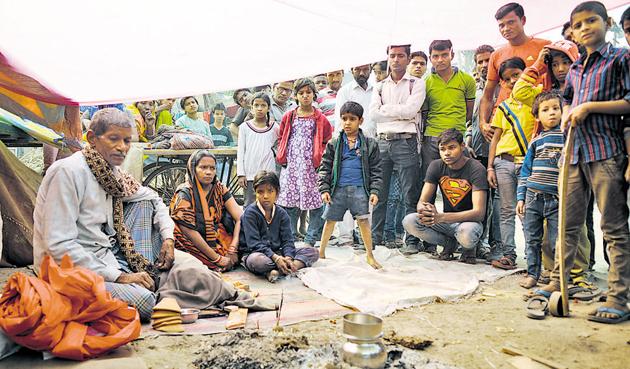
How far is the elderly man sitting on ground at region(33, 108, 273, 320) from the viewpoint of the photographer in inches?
92.1

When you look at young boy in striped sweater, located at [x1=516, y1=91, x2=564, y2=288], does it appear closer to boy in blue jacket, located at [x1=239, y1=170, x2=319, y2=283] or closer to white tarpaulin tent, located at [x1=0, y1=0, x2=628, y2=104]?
white tarpaulin tent, located at [x1=0, y1=0, x2=628, y2=104]

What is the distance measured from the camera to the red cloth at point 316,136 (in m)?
4.71

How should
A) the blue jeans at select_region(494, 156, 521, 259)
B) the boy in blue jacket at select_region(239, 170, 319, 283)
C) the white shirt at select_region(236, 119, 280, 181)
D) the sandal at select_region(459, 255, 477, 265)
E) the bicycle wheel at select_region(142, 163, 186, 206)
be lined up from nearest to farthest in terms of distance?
1. the boy in blue jacket at select_region(239, 170, 319, 283)
2. the blue jeans at select_region(494, 156, 521, 259)
3. the sandal at select_region(459, 255, 477, 265)
4. the white shirt at select_region(236, 119, 280, 181)
5. the bicycle wheel at select_region(142, 163, 186, 206)

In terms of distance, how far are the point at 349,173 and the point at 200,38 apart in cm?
198

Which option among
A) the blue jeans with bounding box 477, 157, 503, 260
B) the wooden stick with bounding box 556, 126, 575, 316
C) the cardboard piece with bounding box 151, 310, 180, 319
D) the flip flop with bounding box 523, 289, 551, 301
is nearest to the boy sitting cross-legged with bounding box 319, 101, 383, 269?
the blue jeans with bounding box 477, 157, 503, 260

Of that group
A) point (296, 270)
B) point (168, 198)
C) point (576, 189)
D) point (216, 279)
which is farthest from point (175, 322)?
point (168, 198)

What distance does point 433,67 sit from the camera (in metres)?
4.64

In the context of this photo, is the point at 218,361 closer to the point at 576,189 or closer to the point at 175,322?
the point at 175,322

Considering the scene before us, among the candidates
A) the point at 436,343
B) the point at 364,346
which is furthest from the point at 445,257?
the point at 364,346

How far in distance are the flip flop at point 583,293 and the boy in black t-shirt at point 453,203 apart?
987 millimetres

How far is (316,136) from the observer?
4738 millimetres

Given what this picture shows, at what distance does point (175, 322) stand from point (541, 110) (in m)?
2.74

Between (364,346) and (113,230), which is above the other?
(113,230)

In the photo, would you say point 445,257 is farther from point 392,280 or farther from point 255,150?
point 255,150
